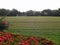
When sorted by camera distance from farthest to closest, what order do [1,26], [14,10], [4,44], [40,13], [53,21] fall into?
[53,21] → [40,13] → [14,10] → [1,26] → [4,44]

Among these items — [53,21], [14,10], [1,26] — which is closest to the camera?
[1,26]

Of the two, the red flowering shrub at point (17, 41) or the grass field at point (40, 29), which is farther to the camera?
the grass field at point (40, 29)

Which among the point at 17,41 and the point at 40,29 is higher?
the point at 17,41

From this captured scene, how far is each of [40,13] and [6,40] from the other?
10103 mm

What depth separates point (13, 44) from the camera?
4.81 metres

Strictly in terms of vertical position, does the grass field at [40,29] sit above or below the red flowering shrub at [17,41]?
below

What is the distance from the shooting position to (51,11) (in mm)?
15242

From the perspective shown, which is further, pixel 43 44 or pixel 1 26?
pixel 1 26

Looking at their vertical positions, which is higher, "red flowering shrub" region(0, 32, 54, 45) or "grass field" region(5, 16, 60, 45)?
"red flowering shrub" region(0, 32, 54, 45)

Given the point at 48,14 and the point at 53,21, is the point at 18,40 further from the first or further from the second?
the point at 53,21

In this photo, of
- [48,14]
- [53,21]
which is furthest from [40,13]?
[53,21]

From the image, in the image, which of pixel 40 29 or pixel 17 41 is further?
pixel 40 29

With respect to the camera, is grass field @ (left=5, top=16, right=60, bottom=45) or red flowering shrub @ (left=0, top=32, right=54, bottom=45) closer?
red flowering shrub @ (left=0, top=32, right=54, bottom=45)

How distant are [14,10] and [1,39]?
900 cm
